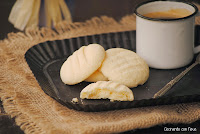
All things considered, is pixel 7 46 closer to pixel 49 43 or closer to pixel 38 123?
pixel 49 43

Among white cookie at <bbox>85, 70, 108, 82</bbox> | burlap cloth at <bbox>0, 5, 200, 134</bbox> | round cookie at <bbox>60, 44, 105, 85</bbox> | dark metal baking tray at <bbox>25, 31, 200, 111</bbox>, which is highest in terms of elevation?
round cookie at <bbox>60, 44, 105, 85</bbox>

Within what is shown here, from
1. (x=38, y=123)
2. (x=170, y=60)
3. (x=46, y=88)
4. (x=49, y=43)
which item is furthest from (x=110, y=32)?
(x=38, y=123)

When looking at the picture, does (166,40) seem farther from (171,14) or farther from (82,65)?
(82,65)

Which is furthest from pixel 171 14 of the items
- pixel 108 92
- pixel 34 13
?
Result: pixel 34 13

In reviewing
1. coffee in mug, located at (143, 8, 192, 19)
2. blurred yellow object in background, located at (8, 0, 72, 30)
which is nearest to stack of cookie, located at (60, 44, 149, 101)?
coffee in mug, located at (143, 8, 192, 19)

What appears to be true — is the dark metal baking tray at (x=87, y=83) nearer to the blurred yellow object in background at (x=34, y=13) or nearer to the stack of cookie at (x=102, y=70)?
the stack of cookie at (x=102, y=70)

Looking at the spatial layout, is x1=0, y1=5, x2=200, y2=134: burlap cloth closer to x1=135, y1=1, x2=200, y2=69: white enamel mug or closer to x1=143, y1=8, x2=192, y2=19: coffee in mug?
x1=135, y1=1, x2=200, y2=69: white enamel mug

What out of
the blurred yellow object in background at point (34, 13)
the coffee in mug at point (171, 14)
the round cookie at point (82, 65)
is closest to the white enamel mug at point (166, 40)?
the coffee in mug at point (171, 14)
